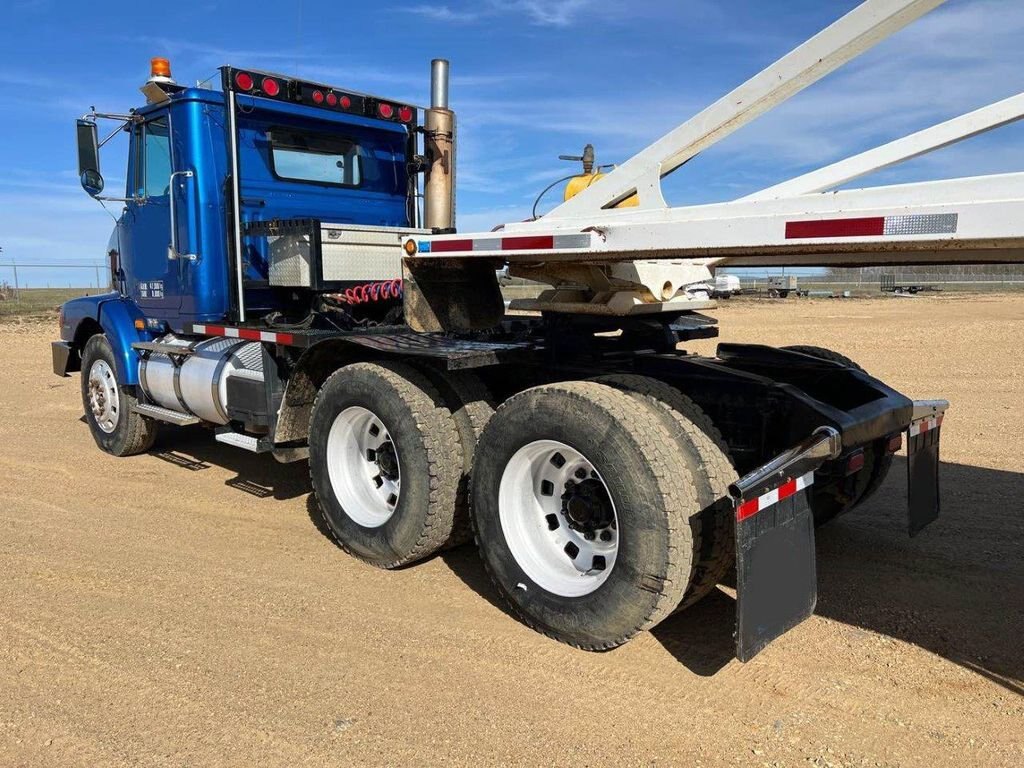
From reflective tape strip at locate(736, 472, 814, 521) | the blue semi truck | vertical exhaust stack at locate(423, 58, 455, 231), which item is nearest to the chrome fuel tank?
the blue semi truck

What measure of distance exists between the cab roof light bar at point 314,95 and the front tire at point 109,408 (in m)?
2.69

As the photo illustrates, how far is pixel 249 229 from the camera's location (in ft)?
19.2

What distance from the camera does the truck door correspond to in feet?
20.1

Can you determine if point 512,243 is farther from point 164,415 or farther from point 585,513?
point 164,415

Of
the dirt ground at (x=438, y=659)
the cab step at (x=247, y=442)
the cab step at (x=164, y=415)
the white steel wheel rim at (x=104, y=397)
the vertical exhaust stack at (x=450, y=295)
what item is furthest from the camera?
the white steel wheel rim at (x=104, y=397)

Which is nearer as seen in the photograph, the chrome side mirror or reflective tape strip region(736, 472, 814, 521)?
reflective tape strip region(736, 472, 814, 521)

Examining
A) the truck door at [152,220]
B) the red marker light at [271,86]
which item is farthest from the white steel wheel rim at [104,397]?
the red marker light at [271,86]

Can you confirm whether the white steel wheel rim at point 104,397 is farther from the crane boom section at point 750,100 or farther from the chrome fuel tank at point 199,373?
the crane boom section at point 750,100

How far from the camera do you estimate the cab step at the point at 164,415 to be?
20.3ft

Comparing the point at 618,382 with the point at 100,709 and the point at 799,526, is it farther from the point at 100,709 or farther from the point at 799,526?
the point at 100,709

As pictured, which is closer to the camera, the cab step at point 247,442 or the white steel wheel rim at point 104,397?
the cab step at point 247,442

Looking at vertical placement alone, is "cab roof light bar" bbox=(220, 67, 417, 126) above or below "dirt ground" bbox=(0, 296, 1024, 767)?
above

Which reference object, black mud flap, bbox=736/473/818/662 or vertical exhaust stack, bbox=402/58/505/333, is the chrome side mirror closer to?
vertical exhaust stack, bbox=402/58/505/333

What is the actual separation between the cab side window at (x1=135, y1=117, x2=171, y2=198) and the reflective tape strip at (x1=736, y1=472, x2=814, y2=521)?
5.02 meters
